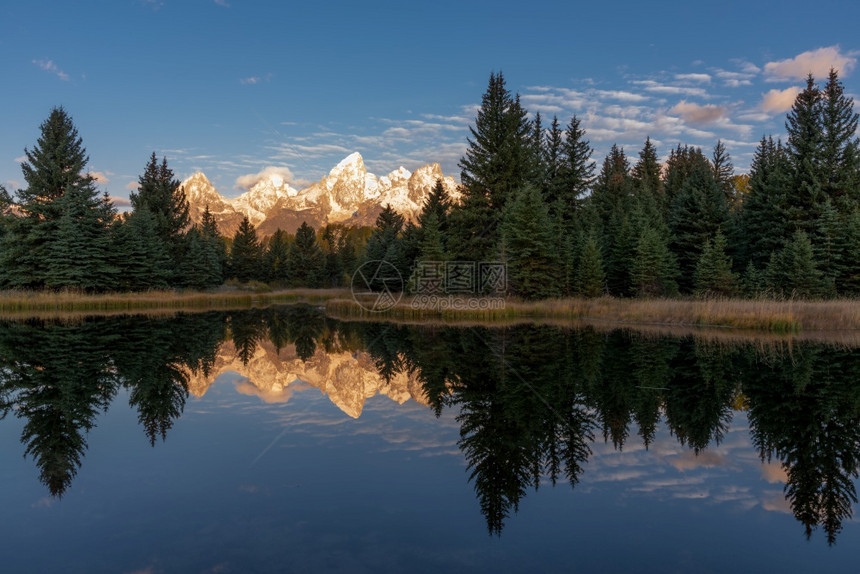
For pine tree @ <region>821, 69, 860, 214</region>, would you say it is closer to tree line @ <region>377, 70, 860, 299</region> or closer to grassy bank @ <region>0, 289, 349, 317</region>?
tree line @ <region>377, 70, 860, 299</region>

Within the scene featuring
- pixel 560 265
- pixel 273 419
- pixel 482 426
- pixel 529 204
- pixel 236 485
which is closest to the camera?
pixel 236 485

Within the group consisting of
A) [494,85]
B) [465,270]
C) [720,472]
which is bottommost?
[720,472]

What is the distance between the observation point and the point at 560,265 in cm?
3719

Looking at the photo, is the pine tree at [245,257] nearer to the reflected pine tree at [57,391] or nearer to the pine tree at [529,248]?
the pine tree at [529,248]

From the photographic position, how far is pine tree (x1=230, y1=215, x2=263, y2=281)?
266 feet

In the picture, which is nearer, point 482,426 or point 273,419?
point 482,426

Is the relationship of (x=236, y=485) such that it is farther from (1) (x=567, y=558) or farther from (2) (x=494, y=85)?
(2) (x=494, y=85)

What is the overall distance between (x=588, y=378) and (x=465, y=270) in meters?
29.1

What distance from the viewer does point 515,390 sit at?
11.1 m

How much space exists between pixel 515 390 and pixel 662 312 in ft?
61.2

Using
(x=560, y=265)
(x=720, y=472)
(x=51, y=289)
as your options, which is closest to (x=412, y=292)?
(x=560, y=265)

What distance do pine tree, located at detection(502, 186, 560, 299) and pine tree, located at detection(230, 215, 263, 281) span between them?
5674cm

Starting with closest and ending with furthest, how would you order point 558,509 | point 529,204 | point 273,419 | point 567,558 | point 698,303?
1. point 567,558
2. point 558,509
3. point 273,419
4. point 698,303
5. point 529,204

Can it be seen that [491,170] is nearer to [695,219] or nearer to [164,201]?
[695,219]
